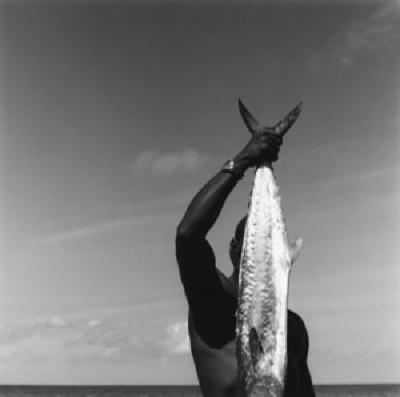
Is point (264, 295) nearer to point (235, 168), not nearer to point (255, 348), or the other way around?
point (255, 348)

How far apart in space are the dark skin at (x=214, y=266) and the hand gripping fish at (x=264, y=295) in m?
0.11

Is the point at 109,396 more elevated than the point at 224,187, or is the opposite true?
the point at 109,396

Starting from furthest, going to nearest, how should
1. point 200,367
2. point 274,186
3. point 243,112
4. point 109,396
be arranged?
point 109,396, point 243,112, point 274,186, point 200,367

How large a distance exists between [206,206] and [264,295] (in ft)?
1.74

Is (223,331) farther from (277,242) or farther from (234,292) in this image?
(277,242)

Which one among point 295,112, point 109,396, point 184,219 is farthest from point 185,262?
point 109,396

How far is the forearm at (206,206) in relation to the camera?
135 inches

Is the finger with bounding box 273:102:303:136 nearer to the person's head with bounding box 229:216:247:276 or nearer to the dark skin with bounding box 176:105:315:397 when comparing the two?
the dark skin with bounding box 176:105:315:397

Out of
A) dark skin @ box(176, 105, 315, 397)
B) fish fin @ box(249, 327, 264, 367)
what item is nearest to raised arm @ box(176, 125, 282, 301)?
dark skin @ box(176, 105, 315, 397)

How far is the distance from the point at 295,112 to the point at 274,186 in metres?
0.42

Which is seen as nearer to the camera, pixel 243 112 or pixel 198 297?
pixel 198 297

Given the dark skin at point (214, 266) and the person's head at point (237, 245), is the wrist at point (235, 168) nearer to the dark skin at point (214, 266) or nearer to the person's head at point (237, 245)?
the dark skin at point (214, 266)

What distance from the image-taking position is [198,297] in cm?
360

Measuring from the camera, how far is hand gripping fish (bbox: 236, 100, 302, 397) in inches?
135
